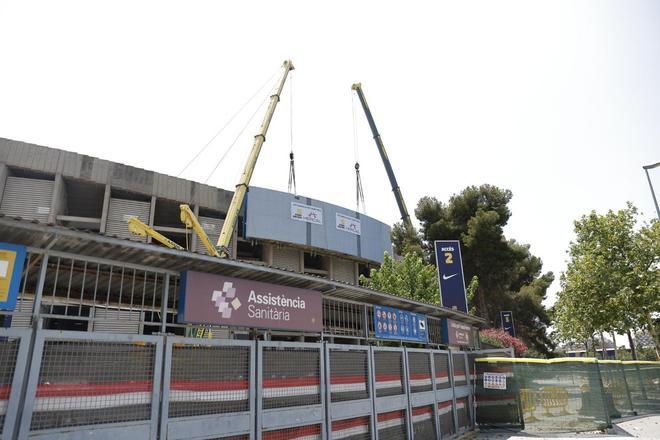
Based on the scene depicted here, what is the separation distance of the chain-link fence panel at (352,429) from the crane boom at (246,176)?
1992 cm

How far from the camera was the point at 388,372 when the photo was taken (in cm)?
1000

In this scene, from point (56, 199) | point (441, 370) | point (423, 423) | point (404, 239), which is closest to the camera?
point (423, 423)

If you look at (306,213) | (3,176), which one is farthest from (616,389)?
(3,176)

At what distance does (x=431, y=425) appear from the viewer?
11.3m

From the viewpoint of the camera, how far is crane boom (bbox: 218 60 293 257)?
31.5 metres

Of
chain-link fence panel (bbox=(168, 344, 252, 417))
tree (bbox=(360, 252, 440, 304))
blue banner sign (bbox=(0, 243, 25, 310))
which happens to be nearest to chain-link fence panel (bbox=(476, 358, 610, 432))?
chain-link fence panel (bbox=(168, 344, 252, 417))

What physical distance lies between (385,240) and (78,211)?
1046 inches

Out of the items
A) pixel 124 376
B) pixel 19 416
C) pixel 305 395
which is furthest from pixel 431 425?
pixel 19 416

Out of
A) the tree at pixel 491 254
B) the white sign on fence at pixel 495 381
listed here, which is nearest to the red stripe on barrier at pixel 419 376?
the white sign on fence at pixel 495 381

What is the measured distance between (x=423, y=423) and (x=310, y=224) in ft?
90.5

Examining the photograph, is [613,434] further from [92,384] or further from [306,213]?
[306,213]

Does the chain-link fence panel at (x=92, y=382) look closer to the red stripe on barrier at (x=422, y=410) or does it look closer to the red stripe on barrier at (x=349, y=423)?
the red stripe on barrier at (x=349, y=423)

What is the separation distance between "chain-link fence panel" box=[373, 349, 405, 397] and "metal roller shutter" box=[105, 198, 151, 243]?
23.7 m

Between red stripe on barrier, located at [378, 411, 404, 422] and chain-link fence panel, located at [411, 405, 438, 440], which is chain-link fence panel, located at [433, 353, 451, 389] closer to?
chain-link fence panel, located at [411, 405, 438, 440]
